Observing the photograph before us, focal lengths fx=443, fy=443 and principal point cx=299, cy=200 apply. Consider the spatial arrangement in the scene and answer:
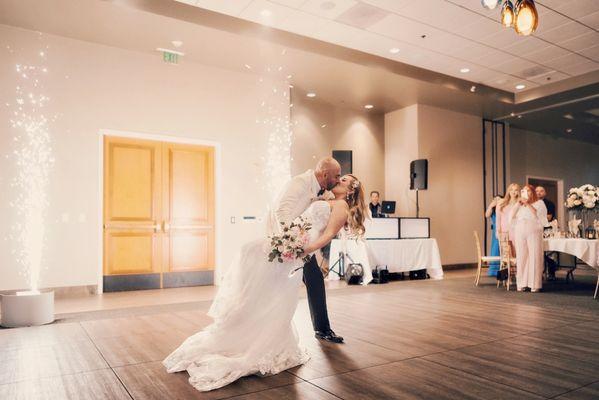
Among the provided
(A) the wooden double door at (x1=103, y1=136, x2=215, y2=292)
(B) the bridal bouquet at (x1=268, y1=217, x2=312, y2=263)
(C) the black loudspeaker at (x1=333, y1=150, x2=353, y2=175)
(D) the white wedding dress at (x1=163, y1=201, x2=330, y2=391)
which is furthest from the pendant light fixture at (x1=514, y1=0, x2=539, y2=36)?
(C) the black loudspeaker at (x1=333, y1=150, x2=353, y2=175)

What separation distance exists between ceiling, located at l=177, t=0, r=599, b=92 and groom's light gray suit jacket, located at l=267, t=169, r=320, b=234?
347cm

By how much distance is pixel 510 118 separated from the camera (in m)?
11.3

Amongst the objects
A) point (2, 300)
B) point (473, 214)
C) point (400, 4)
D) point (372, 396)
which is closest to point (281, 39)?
point (400, 4)

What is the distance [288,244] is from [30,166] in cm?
488

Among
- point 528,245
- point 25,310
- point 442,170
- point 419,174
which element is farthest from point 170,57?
point 442,170

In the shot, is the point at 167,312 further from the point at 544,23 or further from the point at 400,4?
the point at 544,23

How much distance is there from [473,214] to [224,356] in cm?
941

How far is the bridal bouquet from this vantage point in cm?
288

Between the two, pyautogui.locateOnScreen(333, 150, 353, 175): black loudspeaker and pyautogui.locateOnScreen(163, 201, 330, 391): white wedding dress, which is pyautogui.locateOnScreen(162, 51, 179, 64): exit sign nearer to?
pyautogui.locateOnScreen(333, 150, 353, 175): black loudspeaker

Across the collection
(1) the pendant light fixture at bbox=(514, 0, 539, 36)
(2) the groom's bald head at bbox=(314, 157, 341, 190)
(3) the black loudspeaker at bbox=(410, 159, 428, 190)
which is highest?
(1) the pendant light fixture at bbox=(514, 0, 539, 36)

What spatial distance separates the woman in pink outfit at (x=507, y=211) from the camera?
686 cm

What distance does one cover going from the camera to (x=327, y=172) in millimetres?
3336

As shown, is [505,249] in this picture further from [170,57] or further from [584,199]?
[170,57]

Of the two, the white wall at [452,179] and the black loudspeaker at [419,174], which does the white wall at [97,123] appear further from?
the white wall at [452,179]
